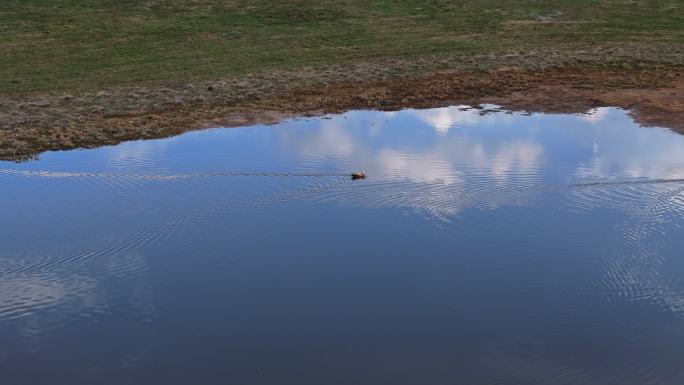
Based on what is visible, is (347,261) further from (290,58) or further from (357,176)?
(290,58)

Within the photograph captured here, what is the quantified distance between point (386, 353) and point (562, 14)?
27108mm

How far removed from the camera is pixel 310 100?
915 inches

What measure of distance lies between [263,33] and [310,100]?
9.34m

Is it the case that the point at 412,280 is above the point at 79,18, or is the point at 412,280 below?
below

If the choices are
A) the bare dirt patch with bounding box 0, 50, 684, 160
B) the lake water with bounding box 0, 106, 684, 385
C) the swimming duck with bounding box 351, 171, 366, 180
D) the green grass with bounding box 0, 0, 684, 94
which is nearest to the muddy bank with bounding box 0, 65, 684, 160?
the bare dirt patch with bounding box 0, 50, 684, 160

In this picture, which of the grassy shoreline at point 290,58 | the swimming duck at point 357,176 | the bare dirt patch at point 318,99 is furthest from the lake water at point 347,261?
the grassy shoreline at point 290,58

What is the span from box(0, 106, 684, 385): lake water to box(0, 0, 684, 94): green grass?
7.77 metres

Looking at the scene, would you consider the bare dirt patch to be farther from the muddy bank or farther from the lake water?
the lake water

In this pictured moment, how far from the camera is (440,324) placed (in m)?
11.7

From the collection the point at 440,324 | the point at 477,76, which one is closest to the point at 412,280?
the point at 440,324

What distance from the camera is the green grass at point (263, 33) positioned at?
2671 centimetres

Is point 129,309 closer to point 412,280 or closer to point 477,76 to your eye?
point 412,280

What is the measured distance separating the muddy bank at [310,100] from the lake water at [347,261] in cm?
149

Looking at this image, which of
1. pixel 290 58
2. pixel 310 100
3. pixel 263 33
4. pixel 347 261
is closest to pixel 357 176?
pixel 347 261
